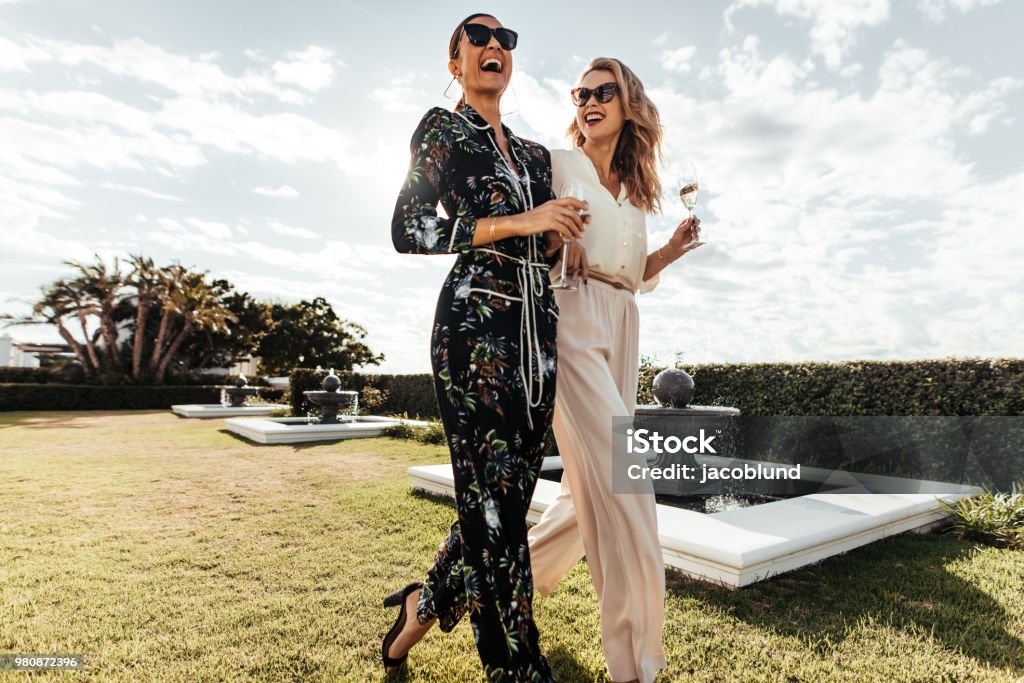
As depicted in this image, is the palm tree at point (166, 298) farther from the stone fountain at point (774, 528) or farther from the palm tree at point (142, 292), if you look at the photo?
the stone fountain at point (774, 528)

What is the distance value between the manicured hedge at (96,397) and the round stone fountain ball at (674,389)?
25188 mm

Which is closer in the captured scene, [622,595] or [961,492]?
[622,595]

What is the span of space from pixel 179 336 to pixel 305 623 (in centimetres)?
2979

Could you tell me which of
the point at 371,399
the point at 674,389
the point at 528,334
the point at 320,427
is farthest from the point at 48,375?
the point at 528,334

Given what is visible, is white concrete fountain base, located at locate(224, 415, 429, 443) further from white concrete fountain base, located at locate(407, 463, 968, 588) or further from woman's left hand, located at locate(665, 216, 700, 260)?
woman's left hand, located at locate(665, 216, 700, 260)

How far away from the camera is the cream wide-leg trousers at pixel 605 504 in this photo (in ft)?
6.48

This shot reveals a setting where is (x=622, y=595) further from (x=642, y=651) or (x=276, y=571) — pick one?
(x=276, y=571)

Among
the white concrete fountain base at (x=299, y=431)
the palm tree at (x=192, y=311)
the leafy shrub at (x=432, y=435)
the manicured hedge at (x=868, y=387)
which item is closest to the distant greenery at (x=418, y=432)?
the leafy shrub at (x=432, y=435)

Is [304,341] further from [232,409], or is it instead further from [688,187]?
[688,187]

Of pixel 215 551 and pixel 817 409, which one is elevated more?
pixel 817 409

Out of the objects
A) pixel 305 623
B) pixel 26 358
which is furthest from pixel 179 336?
pixel 305 623

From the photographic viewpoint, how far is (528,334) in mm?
1852

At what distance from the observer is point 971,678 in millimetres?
2391

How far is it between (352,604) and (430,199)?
7.39ft
